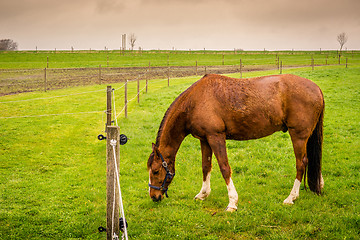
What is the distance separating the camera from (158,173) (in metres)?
5.43

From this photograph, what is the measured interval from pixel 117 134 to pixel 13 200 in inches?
146

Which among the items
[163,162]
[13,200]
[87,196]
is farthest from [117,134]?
[13,200]

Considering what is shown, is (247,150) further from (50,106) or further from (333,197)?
(50,106)

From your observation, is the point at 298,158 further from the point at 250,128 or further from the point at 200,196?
the point at 200,196

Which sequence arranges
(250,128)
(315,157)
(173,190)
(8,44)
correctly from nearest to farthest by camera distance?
(250,128)
(315,157)
(173,190)
(8,44)

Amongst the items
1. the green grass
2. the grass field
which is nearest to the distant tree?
the green grass

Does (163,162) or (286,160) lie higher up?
(163,162)

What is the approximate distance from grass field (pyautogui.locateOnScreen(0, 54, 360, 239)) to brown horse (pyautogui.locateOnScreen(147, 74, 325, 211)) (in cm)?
47

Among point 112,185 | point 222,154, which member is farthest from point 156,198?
point 112,185

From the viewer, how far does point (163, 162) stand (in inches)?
212

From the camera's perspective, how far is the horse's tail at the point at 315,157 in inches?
233

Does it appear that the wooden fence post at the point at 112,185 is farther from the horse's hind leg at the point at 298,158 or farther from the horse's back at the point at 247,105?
the horse's hind leg at the point at 298,158

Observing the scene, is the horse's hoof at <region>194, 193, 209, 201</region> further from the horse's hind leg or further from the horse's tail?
the horse's tail

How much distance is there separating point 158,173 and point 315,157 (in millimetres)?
3173
